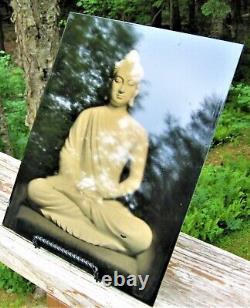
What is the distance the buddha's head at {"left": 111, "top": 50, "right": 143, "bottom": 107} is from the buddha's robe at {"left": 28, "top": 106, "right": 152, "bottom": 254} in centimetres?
4

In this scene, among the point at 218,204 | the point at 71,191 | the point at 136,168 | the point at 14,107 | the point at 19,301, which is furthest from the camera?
the point at 14,107

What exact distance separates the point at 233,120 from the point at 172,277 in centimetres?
458

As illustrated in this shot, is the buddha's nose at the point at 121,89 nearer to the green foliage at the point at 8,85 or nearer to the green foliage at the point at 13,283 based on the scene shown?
the green foliage at the point at 13,283

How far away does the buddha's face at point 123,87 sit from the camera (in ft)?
4.69

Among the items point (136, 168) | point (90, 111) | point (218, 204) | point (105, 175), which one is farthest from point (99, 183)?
point (218, 204)

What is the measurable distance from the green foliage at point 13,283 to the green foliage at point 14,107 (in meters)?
1.25

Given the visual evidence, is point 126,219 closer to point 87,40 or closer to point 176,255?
point 176,255

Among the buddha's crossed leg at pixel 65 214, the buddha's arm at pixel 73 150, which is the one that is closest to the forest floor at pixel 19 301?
the buddha's crossed leg at pixel 65 214

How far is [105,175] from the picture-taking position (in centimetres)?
143

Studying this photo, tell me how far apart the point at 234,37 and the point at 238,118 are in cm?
375

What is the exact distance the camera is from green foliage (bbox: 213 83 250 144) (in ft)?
17.5

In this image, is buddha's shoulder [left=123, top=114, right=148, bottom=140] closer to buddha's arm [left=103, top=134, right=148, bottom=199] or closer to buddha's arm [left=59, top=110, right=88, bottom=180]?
buddha's arm [left=103, top=134, right=148, bottom=199]

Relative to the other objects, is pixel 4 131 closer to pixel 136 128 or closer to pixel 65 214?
pixel 65 214

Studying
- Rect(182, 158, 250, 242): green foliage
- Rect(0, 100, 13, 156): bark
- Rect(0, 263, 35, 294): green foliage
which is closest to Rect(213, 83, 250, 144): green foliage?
Rect(182, 158, 250, 242): green foliage
